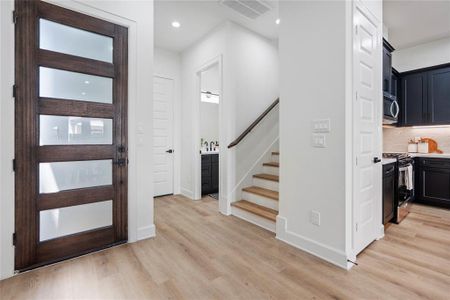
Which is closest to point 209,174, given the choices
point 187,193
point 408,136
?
point 187,193

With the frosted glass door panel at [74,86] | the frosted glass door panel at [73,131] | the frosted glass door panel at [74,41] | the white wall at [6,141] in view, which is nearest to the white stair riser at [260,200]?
the frosted glass door panel at [73,131]

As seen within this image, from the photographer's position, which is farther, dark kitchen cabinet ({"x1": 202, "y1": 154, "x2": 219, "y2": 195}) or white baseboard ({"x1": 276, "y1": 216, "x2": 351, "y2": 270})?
dark kitchen cabinet ({"x1": 202, "y1": 154, "x2": 219, "y2": 195})

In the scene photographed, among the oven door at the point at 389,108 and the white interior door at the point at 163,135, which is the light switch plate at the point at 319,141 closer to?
the oven door at the point at 389,108

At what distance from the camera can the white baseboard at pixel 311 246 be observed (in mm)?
1981

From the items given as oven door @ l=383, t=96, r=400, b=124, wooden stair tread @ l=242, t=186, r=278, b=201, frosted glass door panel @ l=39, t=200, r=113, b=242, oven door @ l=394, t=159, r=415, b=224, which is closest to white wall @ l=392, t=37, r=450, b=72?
oven door @ l=383, t=96, r=400, b=124

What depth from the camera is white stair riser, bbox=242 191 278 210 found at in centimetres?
304

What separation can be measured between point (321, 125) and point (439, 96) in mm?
3398

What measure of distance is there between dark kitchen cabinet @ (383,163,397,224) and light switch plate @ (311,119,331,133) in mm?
1255

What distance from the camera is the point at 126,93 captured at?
2414 mm

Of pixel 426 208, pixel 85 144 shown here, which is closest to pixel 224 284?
pixel 85 144

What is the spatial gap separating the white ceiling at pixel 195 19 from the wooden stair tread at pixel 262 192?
2724mm

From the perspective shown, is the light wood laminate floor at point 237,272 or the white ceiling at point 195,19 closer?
the light wood laminate floor at point 237,272

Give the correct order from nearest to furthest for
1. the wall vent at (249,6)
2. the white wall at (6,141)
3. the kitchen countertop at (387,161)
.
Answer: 1. the white wall at (6,141)
2. the kitchen countertop at (387,161)
3. the wall vent at (249,6)

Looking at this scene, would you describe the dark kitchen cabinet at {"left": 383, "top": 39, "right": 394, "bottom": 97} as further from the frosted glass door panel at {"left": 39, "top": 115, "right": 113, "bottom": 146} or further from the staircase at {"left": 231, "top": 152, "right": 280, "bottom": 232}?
the frosted glass door panel at {"left": 39, "top": 115, "right": 113, "bottom": 146}
